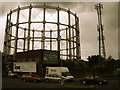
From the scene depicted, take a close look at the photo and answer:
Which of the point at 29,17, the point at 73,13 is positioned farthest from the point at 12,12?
the point at 73,13

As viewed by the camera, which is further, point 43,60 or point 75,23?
point 75,23

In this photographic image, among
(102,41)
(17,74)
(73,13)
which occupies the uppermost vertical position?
(73,13)

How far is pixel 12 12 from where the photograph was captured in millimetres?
55969

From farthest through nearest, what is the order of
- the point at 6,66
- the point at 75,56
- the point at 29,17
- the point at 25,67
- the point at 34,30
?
the point at 34,30 < the point at 75,56 < the point at 29,17 < the point at 6,66 < the point at 25,67

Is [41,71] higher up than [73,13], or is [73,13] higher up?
[73,13]

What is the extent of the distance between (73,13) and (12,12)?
18819 millimetres

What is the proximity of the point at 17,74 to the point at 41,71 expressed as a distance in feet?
14.4

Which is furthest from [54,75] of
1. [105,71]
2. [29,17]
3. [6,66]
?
[29,17]

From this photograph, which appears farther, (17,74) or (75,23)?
(75,23)

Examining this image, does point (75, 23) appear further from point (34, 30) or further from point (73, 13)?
point (34, 30)

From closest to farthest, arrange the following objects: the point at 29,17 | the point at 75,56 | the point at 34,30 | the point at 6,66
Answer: the point at 6,66 → the point at 29,17 → the point at 75,56 → the point at 34,30

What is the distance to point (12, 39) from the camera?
52.2m

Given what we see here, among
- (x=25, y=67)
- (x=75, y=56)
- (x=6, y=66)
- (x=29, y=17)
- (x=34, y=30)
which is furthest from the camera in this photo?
(x=34, y=30)

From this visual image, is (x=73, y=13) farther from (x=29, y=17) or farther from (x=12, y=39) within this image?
(x=12, y=39)
